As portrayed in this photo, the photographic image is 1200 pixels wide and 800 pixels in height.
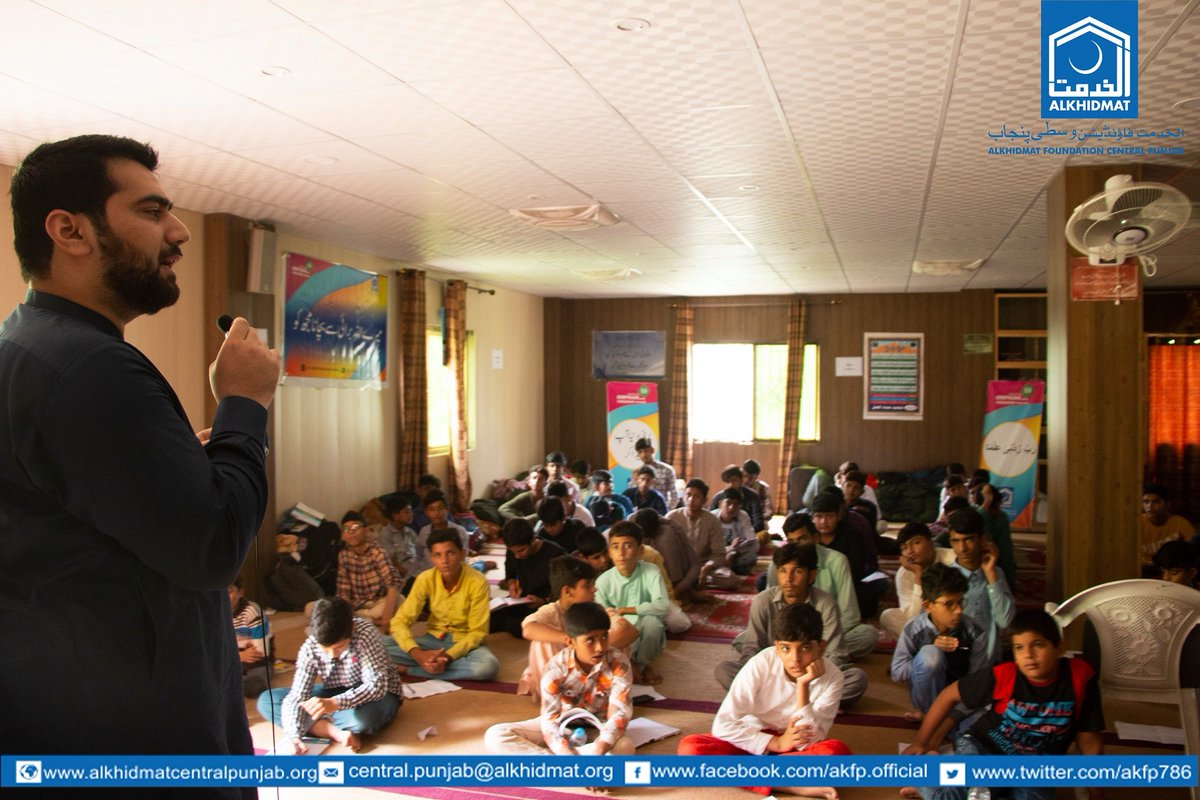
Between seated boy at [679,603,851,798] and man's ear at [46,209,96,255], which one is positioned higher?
man's ear at [46,209,96,255]

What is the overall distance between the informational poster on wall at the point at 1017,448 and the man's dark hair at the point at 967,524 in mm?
4771

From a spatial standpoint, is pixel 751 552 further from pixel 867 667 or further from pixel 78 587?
pixel 78 587

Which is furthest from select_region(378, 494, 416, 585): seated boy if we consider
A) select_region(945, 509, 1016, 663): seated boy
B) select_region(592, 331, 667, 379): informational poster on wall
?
select_region(592, 331, 667, 379): informational poster on wall

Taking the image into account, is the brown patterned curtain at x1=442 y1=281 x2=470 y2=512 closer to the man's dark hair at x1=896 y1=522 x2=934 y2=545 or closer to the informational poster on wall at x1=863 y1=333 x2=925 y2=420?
the man's dark hair at x1=896 y1=522 x2=934 y2=545

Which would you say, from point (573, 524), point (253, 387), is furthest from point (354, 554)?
point (253, 387)

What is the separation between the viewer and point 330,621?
365cm

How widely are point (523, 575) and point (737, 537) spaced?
2.32 metres

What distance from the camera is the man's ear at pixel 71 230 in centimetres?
103

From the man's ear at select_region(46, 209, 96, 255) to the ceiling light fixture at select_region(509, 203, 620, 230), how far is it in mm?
4539

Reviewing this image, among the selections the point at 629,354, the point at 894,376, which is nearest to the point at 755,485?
the point at 894,376

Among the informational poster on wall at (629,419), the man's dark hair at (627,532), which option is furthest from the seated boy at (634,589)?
the informational poster on wall at (629,419)

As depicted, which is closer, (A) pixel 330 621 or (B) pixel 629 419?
(A) pixel 330 621

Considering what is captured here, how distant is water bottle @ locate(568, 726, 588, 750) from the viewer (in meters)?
3.41

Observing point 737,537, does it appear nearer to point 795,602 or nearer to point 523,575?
point 523,575
